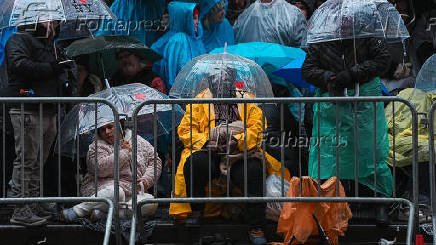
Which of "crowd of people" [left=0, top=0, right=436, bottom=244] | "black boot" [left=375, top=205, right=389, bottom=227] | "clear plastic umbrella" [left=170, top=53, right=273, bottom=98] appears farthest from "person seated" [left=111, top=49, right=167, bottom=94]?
"black boot" [left=375, top=205, right=389, bottom=227]

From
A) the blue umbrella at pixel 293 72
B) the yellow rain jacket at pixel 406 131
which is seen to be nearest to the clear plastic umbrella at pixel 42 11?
the blue umbrella at pixel 293 72

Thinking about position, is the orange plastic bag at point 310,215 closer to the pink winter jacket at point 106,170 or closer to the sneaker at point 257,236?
the sneaker at point 257,236

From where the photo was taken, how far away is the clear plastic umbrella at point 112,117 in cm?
993

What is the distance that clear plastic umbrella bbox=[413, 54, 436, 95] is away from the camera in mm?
10812

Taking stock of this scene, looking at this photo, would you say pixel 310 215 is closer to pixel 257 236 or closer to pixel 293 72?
pixel 257 236

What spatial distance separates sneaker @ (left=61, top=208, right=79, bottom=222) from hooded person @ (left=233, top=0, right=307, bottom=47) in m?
3.82

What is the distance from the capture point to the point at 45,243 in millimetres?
9570

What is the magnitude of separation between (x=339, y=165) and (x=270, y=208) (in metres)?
0.75

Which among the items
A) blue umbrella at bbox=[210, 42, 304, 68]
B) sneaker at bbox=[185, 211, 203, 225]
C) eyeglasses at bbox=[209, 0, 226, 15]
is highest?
eyeglasses at bbox=[209, 0, 226, 15]

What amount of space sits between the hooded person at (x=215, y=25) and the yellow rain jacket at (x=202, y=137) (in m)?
2.73

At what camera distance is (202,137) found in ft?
31.7

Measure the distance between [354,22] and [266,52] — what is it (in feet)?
5.91

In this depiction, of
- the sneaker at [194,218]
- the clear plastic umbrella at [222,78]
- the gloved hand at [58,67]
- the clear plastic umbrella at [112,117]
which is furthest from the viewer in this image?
the clear plastic umbrella at [222,78]

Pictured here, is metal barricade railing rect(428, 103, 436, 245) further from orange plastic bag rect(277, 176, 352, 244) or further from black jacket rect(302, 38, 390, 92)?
black jacket rect(302, 38, 390, 92)
